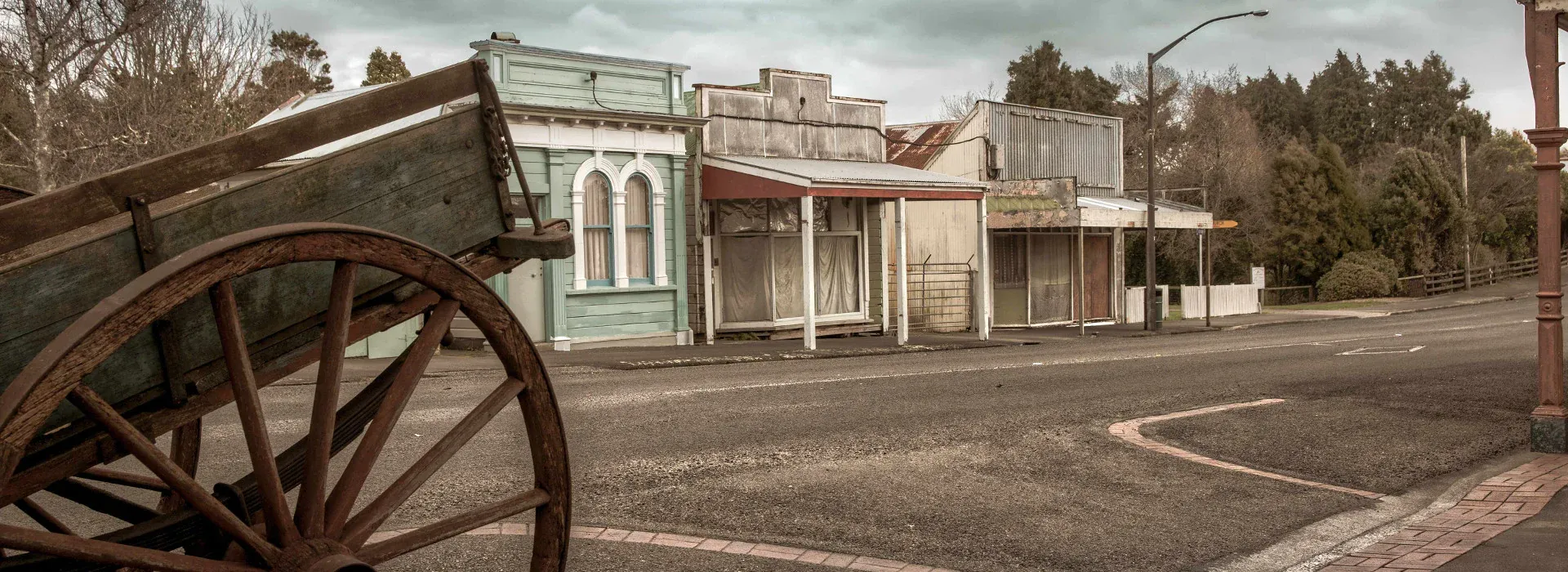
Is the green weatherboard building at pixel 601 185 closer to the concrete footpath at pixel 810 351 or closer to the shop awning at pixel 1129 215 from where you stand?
the concrete footpath at pixel 810 351

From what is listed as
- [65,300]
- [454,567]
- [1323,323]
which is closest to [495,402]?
[65,300]

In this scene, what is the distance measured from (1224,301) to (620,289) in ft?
71.1

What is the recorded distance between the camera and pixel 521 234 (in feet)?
13.8

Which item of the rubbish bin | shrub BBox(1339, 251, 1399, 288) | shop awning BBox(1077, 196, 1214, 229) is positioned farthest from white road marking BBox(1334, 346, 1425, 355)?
shrub BBox(1339, 251, 1399, 288)

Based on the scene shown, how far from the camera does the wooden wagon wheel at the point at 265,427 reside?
110 inches

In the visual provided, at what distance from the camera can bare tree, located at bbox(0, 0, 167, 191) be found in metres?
21.6

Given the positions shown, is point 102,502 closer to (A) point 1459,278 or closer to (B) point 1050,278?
(B) point 1050,278

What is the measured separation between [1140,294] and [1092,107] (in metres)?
31.0

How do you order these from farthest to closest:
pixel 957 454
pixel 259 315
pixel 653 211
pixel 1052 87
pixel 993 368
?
1. pixel 1052 87
2. pixel 653 211
3. pixel 993 368
4. pixel 957 454
5. pixel 259 315

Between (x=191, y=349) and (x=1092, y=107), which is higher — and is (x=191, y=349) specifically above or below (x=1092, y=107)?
below

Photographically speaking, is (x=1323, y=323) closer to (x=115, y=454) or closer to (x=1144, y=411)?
(x=1144, y=411)

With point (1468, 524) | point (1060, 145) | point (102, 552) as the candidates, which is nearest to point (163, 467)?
point (102, 552)

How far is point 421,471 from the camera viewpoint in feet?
12.6

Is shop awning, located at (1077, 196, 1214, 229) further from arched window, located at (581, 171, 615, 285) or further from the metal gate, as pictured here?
arched window, located at (581, 171, 615, 285)
